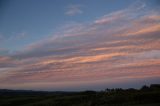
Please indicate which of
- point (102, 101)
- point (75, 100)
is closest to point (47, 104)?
point (75, 100)

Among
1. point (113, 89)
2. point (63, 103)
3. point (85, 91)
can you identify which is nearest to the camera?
point (63, 103)

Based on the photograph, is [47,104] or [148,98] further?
[47,104]

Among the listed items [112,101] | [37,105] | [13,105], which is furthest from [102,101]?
[13,105]

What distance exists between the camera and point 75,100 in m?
51.3

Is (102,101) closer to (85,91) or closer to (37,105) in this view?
(37,105)

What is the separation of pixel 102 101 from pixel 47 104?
33.7 ft

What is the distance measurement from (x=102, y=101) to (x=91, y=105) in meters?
2.91

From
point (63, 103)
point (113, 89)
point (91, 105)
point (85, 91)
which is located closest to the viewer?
point (91, 105)

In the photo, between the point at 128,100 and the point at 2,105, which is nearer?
the point at 128,100

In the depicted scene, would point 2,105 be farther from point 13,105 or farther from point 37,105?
point 37,105

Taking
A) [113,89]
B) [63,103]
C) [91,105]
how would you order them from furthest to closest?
[113,89] → [63,103] → [91,105]

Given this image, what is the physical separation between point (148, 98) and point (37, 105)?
18.0m

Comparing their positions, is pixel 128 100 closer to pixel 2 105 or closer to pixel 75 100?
pixel 75 100

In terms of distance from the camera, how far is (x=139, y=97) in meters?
43.1
